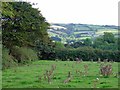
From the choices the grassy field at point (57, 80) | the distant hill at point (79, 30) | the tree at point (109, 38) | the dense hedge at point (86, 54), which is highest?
the distant hill at point (79, 30)

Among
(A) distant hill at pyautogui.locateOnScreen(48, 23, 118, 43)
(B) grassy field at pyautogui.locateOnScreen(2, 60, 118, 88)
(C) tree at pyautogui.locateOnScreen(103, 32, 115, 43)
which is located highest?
(A) distant hill at pyautogui.locateOnScreen(48, 23, 118, 43)

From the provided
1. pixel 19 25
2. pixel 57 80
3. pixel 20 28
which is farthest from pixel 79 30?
pixel 57 80

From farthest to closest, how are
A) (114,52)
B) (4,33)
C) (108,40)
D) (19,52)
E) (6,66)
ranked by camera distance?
1. (108,40)
2. (114,52)
3. (19,52)
4. (4,33)
5. (6,66)

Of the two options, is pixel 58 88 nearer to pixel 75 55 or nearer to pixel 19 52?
pixel 19 52

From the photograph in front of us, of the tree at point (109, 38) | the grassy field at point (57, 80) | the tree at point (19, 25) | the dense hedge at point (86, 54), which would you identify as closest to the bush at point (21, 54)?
the tree at point (19, 25)

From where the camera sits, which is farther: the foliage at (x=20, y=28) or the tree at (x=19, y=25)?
the foliage at (x=20, y=28)

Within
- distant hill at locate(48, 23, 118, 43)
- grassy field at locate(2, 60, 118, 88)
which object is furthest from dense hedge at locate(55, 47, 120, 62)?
grassy field at locate(2, 60, 118, 88)

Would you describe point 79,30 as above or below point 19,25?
above

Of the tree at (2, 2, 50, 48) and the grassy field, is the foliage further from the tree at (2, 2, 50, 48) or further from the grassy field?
the grassy field

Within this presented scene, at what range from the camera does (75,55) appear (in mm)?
66812

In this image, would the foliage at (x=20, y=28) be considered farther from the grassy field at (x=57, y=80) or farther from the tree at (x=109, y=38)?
the tree at (x=109, y=38)

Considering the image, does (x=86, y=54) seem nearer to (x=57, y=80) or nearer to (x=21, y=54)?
(x=21, y=54)

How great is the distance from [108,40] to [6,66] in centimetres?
6540

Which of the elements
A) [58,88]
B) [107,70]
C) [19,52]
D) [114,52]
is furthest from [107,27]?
[58,88]
